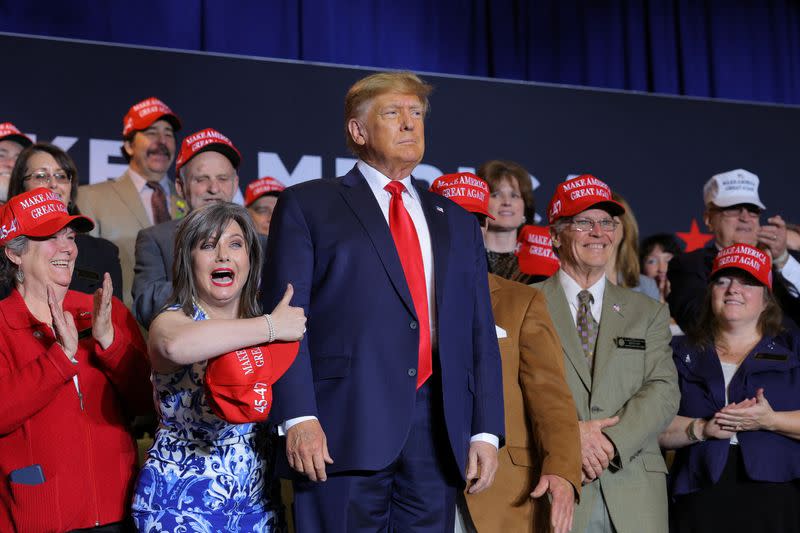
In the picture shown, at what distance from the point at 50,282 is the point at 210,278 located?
0.54 metres

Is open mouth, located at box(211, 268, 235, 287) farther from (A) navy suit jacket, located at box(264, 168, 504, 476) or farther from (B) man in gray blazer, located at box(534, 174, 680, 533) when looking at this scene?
(B) man in gray blazer, located at box(534, 174, 680, 533)

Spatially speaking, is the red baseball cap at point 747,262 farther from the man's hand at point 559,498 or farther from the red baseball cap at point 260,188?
the red baseball cap at point 260,188

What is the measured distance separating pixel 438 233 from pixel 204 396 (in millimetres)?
648

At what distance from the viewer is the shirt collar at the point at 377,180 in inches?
96.0

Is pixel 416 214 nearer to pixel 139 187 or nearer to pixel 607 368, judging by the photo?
pixel 607 368

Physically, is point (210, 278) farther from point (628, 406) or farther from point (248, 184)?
point (248, 184)

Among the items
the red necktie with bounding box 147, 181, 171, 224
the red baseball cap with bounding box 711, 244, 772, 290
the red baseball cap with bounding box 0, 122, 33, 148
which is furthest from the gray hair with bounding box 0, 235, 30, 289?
the red baseball cap with bounding box 711, 244, 772, 290

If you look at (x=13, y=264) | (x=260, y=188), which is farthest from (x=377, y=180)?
(x=260, y=188)

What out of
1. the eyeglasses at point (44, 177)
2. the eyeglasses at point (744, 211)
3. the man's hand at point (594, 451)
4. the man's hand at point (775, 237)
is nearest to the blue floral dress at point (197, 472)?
the man's hand at point (594, 451)

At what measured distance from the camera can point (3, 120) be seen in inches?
173

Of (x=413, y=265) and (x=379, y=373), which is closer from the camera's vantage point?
(x=379, y=373)

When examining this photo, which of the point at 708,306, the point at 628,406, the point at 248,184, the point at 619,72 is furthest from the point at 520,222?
the point at 619,72

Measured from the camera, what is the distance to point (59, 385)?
2.45 meters

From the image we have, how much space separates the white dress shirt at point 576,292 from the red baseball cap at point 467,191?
0.31m
